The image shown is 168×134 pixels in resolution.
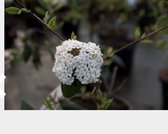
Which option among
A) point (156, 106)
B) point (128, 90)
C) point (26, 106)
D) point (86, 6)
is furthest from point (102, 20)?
point (26, 106)

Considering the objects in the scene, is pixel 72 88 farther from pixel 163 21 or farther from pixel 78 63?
pixel 163 21

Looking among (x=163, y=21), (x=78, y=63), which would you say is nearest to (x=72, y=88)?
(x=78, y=63)

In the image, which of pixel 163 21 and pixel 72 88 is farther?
pixel 163 21

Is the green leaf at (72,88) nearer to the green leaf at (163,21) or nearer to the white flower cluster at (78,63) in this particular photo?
the white flower cluster at (78,63)

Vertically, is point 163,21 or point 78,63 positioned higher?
point 163,21

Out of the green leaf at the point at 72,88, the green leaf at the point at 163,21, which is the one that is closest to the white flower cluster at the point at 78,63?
the green leaf at the point at 72,88

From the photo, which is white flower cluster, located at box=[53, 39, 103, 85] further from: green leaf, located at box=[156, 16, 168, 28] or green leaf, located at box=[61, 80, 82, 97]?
green leaf, located at box=[156, 16, 168, 28]

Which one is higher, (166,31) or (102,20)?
(102,20)
